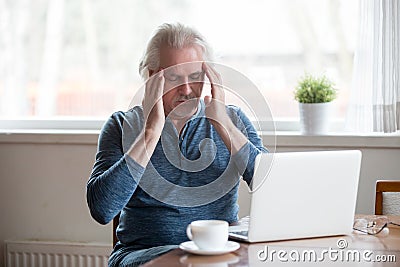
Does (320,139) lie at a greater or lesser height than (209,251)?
greater

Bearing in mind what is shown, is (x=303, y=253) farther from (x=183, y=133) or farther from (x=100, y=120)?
(x=100, y=120)

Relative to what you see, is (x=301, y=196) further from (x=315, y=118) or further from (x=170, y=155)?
(x=315, y=118)

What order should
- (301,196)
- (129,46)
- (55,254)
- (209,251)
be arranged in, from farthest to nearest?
(129,46) < (55,254) < (301,196) < (209,251)

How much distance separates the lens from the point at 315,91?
9.23 feet

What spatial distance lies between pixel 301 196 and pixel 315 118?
1172 mm

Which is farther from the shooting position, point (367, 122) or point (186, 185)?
point (367, 122)

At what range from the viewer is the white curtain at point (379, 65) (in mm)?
2764

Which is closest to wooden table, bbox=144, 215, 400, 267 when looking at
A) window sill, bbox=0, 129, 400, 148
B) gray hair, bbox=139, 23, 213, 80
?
gray hair, bbox=139, 23, 213, 80

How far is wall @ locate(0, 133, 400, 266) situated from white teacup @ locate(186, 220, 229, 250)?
4.53 ft

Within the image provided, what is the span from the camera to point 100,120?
10.3 ft

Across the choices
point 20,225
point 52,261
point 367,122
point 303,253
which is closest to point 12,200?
point 20,225

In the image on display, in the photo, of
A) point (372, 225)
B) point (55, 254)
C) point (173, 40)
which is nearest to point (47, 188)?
point (55, 254)

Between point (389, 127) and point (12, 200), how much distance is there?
1.58 metres

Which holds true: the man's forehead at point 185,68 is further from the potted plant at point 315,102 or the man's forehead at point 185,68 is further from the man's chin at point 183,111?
the potted plant at point 315,102
